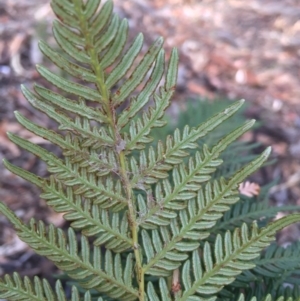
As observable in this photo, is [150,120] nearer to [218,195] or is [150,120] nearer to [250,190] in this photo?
[218,195]

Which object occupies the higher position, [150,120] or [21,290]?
[150,120]

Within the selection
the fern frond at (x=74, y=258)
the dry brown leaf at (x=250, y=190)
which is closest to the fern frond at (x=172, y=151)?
the fern frond at (x=74, y=258)

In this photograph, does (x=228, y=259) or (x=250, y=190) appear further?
(x=250, y=190)

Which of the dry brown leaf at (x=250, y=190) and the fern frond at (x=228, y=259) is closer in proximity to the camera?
the fern frond at (x=228, y=259)

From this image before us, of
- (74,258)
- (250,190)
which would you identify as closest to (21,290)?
(74,258)

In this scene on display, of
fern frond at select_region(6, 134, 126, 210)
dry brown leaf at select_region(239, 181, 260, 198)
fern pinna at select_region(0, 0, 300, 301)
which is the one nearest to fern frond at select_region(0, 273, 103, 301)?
fern pinna at select_region(0, 0, 300, 301)

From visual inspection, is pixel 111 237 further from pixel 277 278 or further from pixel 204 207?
pixel 277 278

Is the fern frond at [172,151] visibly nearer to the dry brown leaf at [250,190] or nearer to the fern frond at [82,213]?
the fern frond at [82,213]
